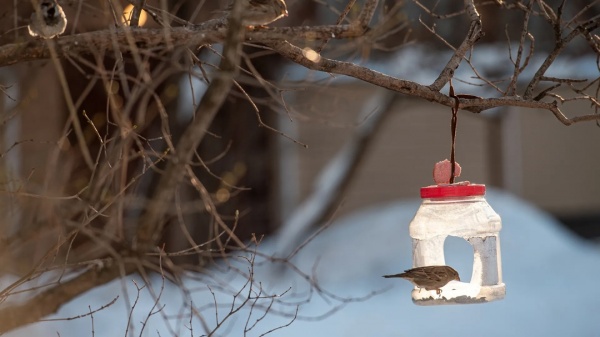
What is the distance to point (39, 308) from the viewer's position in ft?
13.4

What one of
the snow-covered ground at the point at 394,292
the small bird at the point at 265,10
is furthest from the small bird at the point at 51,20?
the snow-covered ground at the point at 394,292

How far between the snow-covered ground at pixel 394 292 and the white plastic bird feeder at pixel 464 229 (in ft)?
9.97

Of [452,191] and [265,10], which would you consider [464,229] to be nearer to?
[452,191]

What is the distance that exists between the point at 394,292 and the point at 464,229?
505 cm

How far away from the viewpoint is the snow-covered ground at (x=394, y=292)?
24.6 ft

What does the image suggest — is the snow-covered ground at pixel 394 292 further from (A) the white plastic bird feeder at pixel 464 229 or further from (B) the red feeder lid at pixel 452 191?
(B) the red feeder lid at pixel 452 191

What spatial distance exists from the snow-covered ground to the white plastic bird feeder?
3.04 m

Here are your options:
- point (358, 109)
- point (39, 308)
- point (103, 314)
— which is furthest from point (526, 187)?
point (39, 308)

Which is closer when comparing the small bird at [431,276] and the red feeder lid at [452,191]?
the red feeder lid at [452,191]

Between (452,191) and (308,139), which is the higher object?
(308,139)

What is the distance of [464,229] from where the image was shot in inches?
139

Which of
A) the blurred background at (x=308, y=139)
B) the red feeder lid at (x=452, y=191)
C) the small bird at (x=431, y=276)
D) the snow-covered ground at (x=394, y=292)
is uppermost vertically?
the blurred background at (x=308, y=139)

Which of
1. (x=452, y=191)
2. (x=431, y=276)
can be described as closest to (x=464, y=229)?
(x=431, y=276)

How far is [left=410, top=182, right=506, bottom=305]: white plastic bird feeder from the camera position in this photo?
3.31 meters
